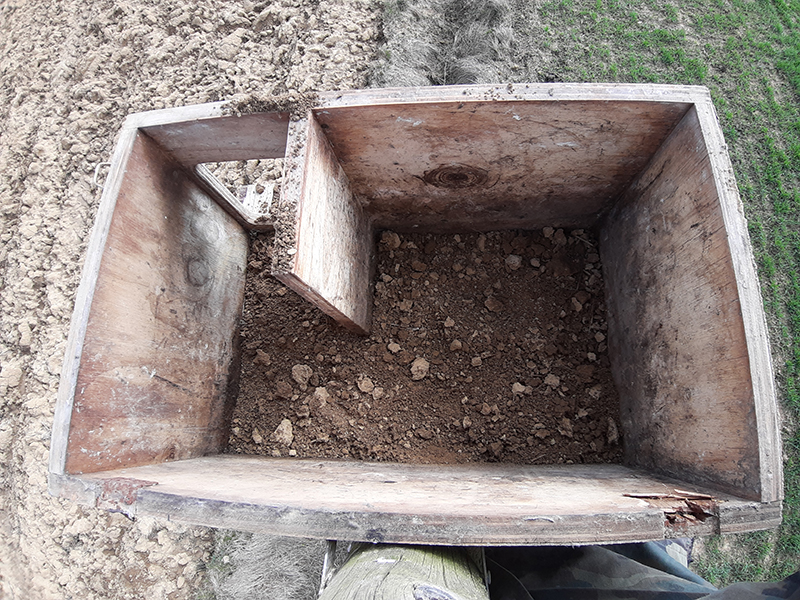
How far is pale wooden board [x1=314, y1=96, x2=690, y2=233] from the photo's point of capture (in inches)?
67.7

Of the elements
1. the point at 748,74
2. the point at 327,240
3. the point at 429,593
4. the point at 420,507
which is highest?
the point at 748,74

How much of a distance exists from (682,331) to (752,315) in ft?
1.09

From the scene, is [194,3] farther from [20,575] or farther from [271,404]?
[20,575]

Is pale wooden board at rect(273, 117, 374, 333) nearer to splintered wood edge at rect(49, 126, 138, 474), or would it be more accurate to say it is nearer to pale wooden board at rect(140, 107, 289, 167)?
pale wooden board at rect(140, 107, 289, 167)

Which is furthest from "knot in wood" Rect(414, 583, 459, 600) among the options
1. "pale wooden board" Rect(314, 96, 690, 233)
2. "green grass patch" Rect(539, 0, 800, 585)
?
"green grass patch" Rect(539, 0, 800, 585)

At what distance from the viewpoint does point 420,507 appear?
1.39 meters

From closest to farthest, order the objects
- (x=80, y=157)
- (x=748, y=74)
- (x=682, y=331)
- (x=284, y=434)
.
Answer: (x=682, y=331)
(x=284, y=434)
(x=748, y=74)
(x=80, y=157)

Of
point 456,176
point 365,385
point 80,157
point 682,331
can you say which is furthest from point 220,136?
point 80,157

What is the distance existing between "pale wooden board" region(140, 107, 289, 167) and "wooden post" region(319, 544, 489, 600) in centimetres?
155

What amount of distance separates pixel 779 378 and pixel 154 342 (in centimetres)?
327

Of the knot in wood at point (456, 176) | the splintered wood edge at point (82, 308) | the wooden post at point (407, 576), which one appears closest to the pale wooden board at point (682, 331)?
the knot in wood at point (456, 176)

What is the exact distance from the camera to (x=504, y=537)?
129cm

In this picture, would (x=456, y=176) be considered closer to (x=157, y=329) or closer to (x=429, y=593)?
(x=157, y=329)

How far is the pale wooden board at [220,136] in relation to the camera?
1.76 metres
